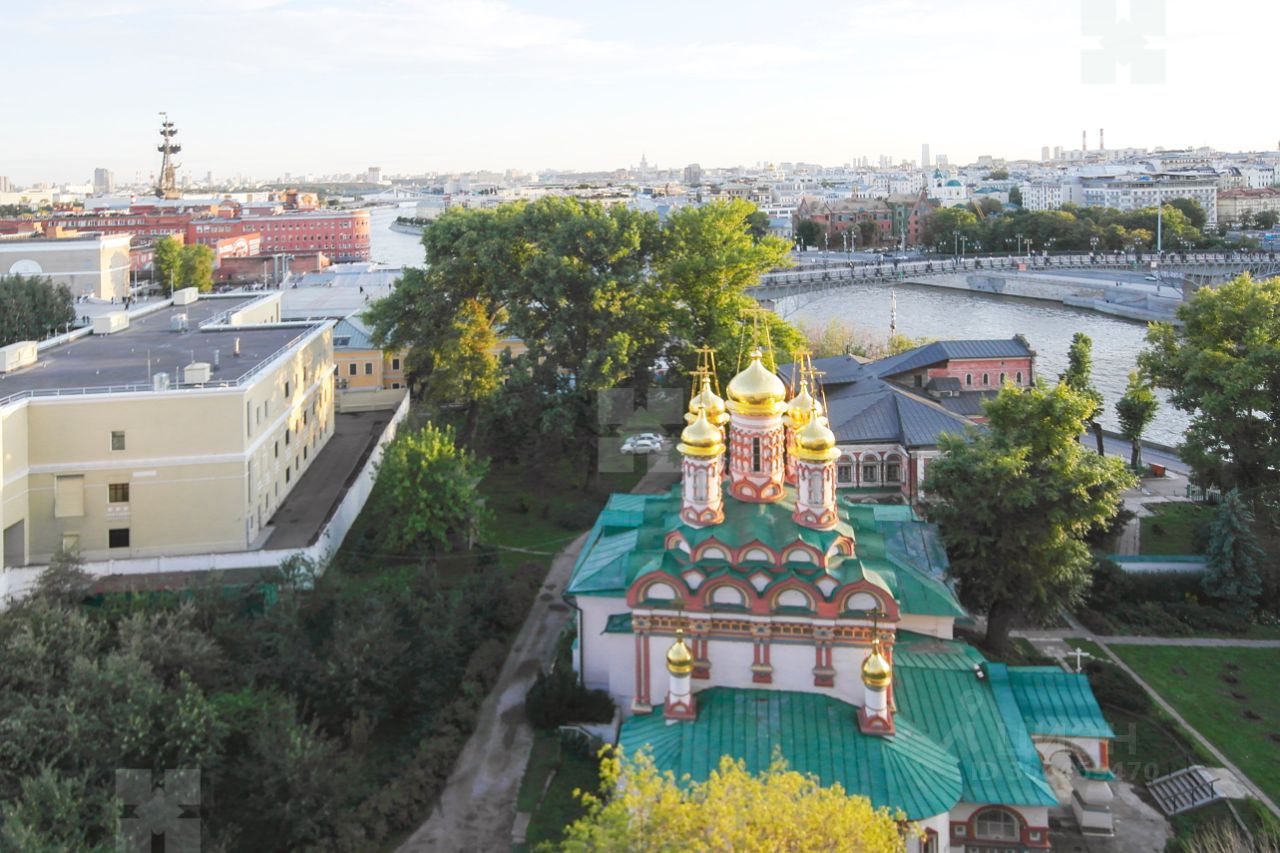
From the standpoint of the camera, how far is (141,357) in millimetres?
23688

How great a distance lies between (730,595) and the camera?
12.7 m

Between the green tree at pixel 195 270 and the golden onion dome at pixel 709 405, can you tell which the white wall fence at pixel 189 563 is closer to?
the golden onion dome at pixel 709 405

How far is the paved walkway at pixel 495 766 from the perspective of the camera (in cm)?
1243

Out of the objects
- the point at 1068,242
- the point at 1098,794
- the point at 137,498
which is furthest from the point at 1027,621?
the point at 1068,242

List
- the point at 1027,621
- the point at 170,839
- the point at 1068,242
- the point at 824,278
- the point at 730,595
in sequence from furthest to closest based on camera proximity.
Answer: the point at 1068,242, the point at 824,278, the point at 1027,621, the point at 730,595, the point at 170,839

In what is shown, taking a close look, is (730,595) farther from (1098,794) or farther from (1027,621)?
(1027,621)

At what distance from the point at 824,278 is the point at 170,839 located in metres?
50.0

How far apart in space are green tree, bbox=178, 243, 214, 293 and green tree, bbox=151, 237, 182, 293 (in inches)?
7.3

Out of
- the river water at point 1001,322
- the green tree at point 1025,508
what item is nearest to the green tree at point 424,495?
the green tree at point 1025,508

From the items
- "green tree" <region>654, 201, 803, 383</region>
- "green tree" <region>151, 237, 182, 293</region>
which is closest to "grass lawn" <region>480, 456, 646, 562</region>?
"green tree" <region>654, 201, 803, 383</region>

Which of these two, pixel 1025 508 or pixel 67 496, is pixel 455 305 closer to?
pixel 67 496

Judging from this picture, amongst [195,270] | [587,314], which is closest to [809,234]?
[195,270]

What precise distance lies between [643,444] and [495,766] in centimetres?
1507

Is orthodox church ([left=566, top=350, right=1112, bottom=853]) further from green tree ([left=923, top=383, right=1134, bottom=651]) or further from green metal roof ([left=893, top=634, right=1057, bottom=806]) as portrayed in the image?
green tree ([left=923, top=383, right=1134, bottom=651])
